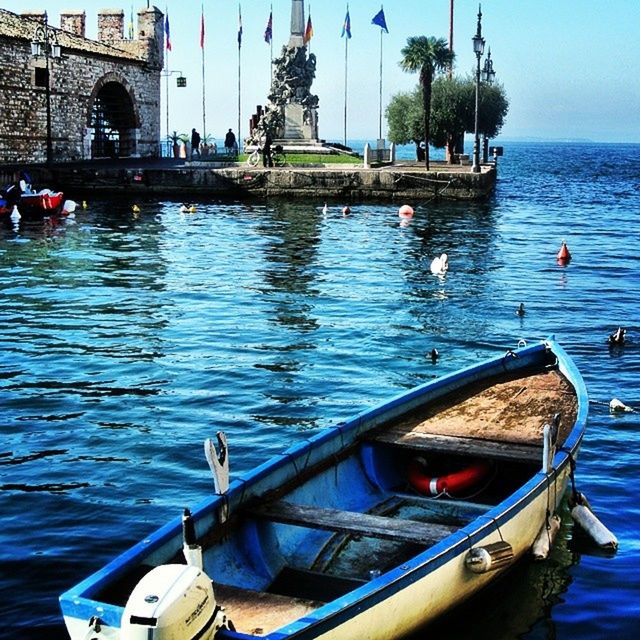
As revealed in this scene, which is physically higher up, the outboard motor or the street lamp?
the street lamp

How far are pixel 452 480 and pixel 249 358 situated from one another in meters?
6.68

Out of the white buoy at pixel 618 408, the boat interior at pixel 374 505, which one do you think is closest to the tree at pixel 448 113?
the white buoy at pixel 618 408

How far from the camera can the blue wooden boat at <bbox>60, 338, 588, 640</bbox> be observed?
5.41 metres

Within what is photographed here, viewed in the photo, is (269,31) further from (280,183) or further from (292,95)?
(280,183)

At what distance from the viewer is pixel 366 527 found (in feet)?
23.0

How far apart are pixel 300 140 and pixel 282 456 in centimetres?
4649

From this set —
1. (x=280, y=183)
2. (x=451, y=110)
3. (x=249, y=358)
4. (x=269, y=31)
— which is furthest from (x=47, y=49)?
(x=249, y=358)

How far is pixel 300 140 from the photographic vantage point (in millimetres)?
52969

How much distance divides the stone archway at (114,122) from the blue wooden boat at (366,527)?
45.3 metres

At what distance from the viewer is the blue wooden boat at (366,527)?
5.41 metres

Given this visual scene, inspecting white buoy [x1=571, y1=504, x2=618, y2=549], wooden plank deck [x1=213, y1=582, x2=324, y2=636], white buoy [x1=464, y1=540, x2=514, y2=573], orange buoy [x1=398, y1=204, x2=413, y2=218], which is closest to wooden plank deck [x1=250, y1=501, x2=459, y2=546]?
white buoy [x1=464, y1=540, x2=514, y2=573]

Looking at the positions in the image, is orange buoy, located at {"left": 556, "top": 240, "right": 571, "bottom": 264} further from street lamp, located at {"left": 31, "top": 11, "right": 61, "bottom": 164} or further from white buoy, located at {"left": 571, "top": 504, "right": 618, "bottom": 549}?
street lamp, located at {"left": 31, "top": 11, "right": 61, "bottom": 164}

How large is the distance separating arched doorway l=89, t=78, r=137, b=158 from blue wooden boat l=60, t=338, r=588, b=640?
45640 mm

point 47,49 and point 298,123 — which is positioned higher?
point 47,49
